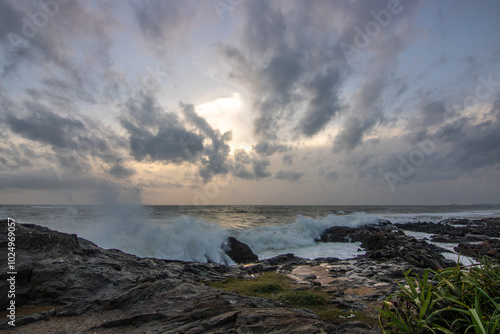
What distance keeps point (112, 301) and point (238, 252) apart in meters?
15.3

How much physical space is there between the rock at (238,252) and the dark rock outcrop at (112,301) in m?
12.6

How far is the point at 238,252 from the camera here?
20.1m

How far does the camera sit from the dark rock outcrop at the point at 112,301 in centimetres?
457

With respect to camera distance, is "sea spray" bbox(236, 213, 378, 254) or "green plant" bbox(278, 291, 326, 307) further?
"sea spray" bbox(236, 213, 378, 254)

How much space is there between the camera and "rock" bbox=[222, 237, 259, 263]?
19.7 meters

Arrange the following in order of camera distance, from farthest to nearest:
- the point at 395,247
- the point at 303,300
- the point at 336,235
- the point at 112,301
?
1. the point at 336,235
2. the point at 395,247
3. the point at 303,300
4. the point at 112,301

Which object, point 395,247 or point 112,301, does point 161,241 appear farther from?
point 395,247

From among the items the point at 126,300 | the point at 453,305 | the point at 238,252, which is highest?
the point at 453,305

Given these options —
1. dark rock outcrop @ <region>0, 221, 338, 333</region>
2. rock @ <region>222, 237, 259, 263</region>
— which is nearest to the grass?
dark rock outcrop @ <region>0, 221, 338, 333</region>

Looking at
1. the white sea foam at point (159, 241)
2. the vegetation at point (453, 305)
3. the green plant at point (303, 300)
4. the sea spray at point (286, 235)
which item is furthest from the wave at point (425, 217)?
the vegetation at point (453, 305)

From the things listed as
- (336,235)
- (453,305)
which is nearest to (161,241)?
(453,305)

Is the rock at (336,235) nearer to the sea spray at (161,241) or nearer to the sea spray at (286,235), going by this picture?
the sea spray at (286,235)

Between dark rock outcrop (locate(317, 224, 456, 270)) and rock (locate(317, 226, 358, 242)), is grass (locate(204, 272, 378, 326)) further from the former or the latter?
rock (locate(317, 226, 358, 242))

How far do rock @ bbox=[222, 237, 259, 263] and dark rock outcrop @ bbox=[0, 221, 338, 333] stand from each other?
497 inches
